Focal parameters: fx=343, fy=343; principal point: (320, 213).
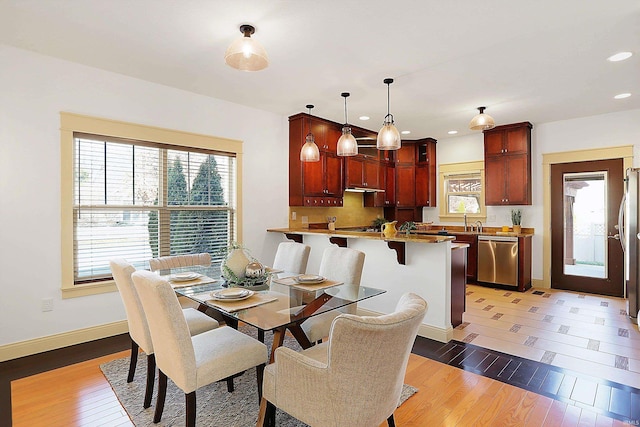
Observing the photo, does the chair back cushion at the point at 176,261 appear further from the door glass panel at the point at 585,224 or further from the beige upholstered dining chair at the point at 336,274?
the door glass panel at the point at 585,224

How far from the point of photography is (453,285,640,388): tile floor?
9.60ft

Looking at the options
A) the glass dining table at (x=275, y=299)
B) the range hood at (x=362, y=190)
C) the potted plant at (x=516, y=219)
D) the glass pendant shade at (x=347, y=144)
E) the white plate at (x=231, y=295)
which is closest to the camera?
the glass dining table at (x=275, y=299)

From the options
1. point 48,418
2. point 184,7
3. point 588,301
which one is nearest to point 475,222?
point 588,301

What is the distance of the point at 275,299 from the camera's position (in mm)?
2174

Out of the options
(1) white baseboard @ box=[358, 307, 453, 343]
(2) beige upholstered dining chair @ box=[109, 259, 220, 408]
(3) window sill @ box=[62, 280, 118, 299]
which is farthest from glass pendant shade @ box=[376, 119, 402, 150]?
(3) window sill @ box=[62, 280, 118, 299]

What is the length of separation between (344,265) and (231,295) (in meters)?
1.08

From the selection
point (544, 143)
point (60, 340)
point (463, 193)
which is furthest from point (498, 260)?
point (60, 340)

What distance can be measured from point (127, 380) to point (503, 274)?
17.3ft

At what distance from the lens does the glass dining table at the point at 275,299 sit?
1881mm

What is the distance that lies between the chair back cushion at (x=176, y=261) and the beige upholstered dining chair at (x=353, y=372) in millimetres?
2064

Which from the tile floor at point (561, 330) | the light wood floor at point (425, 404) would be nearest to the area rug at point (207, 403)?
the light wood floor at point (425, 404)

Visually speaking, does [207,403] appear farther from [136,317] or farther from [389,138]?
[389,138]

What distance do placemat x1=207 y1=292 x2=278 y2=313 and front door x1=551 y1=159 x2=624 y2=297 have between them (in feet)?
17.6

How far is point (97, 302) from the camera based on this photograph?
11.4 ft
